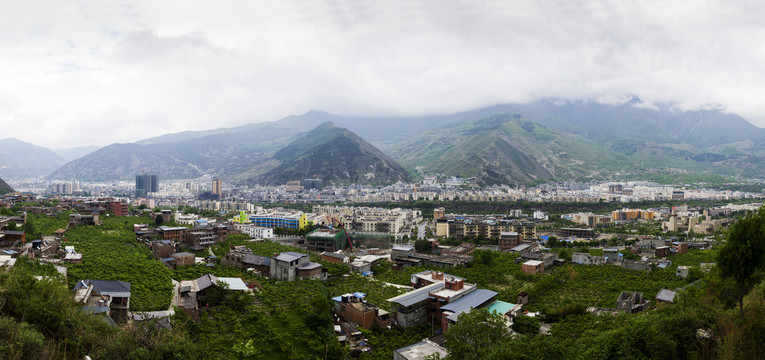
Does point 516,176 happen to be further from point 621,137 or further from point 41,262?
point 41,262

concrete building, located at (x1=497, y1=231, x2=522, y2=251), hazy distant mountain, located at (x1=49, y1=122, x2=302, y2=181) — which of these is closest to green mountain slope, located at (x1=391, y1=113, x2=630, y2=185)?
hazy distant mountain, located at (x1=49, y1=122, x2=302, y2=181)

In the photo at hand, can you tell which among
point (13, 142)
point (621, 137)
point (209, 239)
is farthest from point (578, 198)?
point (13, 142)

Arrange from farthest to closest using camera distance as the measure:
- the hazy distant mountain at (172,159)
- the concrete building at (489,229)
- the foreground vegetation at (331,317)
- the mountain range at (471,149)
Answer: the hazy distant mountain at (172,159)
the mountain range at (471,149)
the concrete building at (489,229)
the foreground vegetation at (331,317)

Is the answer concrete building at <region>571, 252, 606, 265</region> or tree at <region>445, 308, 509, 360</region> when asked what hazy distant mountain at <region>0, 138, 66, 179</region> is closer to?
concrete building at <region>571, 252, 606, 265</region>

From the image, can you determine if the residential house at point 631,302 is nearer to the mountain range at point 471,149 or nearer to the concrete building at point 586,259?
the concrete building at point 586,259

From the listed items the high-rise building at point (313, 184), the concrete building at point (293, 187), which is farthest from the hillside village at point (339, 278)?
the high-rise building at point (313, 184)

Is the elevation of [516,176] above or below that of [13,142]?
below
